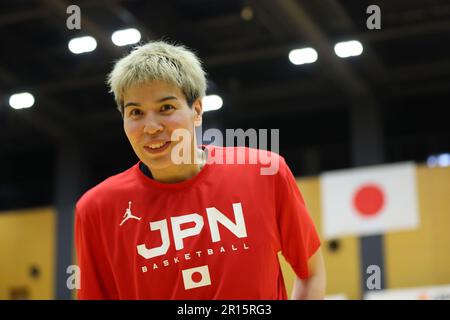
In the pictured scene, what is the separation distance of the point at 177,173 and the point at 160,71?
1.12ft

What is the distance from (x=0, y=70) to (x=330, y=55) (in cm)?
511

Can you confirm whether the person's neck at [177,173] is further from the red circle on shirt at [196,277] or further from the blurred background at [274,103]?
the blurred background at [274,103]

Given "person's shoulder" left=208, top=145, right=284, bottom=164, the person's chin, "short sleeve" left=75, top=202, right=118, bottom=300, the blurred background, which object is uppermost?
the blurred background

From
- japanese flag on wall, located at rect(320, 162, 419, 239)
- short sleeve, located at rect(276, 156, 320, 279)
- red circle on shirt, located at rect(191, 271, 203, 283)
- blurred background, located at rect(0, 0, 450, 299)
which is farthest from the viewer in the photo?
japanese flag on wall, located at rect(320, 162, 419, 239)

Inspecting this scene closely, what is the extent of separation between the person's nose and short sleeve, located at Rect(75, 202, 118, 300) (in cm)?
38

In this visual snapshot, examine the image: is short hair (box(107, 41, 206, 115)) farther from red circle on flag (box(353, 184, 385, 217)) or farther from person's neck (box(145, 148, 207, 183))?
red circle on flag (box(353, 184, 385, 217))

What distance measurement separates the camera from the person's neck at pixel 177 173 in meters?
2.48

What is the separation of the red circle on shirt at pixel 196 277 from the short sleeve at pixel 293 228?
0.31m

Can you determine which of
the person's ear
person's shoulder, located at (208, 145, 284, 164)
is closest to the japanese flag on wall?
person's shoulder, located at (208, 145, 284, 164)

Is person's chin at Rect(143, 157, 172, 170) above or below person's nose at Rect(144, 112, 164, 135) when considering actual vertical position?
below

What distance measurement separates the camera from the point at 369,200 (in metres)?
11.7

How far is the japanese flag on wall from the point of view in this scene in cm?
1162

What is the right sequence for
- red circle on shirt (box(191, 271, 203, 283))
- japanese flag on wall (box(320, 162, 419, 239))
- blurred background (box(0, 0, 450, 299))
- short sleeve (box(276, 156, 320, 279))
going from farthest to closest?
japanese flag on wall (box(320, 162, 419, 239)) < blurred background (box(0, 0, 450, 299)) < short sleeve (box(276, 156, 320, 279)) < red circle on shirt (box(191, 271, 203, 283))

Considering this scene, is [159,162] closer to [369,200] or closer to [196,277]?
[196,277]
